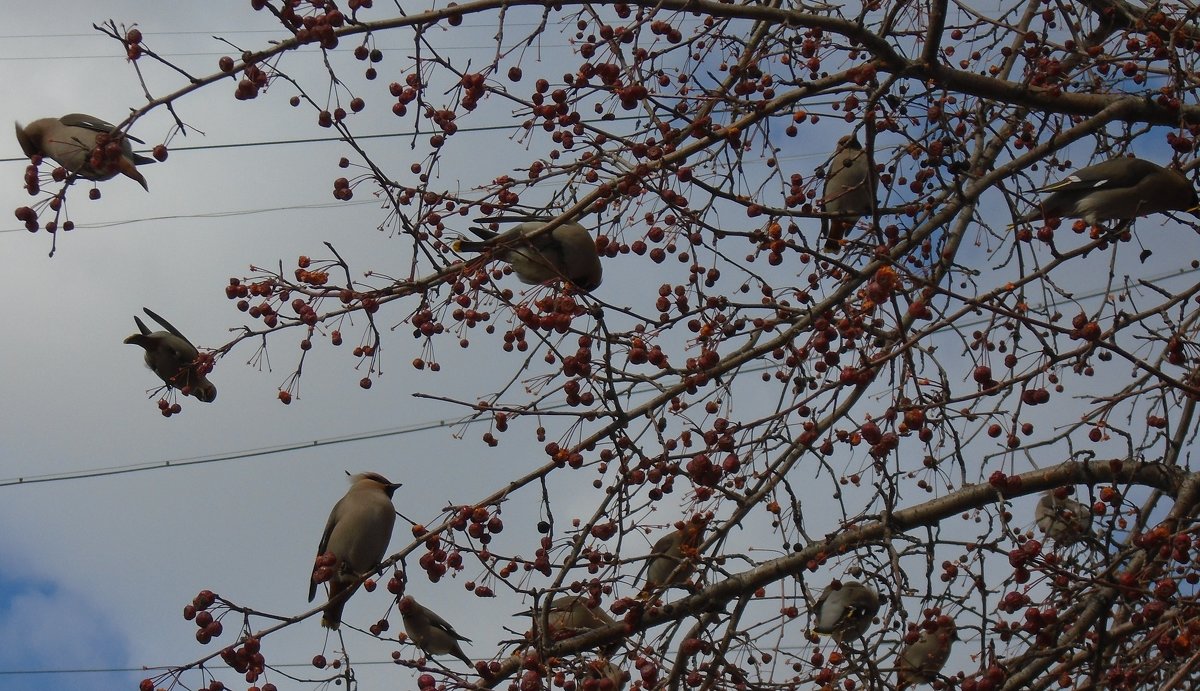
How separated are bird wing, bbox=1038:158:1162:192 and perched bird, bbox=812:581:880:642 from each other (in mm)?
1724

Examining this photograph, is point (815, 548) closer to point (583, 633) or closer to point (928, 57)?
point (583, 633)

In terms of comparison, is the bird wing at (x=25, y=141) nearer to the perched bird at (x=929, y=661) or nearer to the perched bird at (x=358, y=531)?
the perched bird at (x=358, y=531)

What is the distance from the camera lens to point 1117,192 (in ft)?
13.3

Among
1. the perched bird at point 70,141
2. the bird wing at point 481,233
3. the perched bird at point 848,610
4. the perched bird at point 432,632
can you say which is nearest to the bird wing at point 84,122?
the perched bird at point 70,141

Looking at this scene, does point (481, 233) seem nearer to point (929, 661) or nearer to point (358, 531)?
point (358, 531)

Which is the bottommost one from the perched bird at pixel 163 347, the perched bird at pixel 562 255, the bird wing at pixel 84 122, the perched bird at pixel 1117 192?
the perched bird at pixel 1117 192

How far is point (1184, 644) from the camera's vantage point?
2.63m

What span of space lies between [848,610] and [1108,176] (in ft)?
6.26

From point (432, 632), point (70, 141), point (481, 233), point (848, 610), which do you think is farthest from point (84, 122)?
point (848, 610)

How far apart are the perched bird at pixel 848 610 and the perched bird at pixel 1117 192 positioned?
1.66 meters

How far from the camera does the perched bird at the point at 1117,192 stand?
4055mm

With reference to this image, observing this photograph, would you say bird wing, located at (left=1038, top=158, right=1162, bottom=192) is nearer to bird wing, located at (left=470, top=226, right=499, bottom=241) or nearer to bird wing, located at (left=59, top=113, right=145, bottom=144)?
bird wing, located at (left=470, top=226, right=499, bottom=241)

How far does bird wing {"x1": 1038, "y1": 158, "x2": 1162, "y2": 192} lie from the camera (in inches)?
160

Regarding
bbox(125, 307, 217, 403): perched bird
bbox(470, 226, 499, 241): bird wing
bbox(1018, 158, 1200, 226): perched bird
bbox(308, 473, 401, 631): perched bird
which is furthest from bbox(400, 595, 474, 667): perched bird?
bbox(1018, 158, 1200, 226): perched bird
